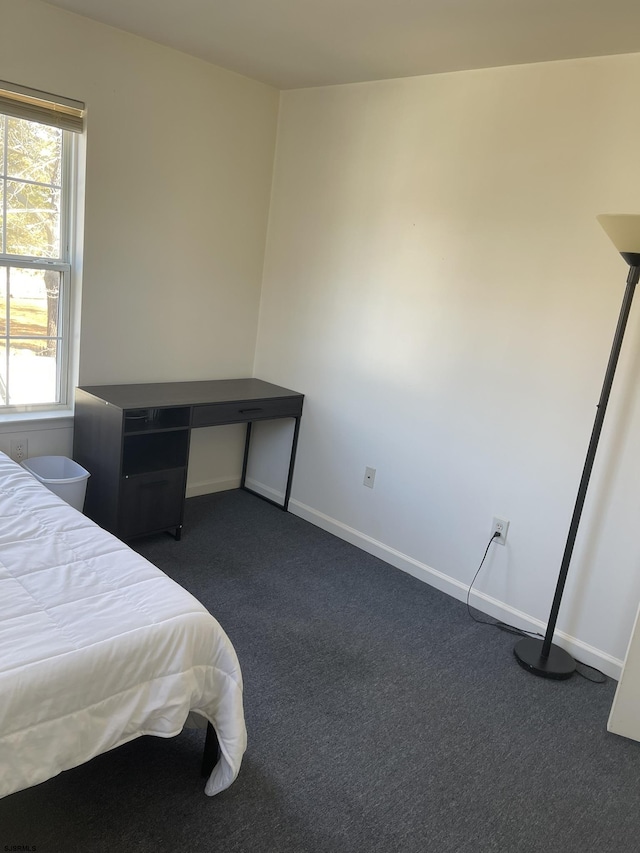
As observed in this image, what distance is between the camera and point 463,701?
221cm

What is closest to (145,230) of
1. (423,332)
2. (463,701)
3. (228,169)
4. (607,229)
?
(228,169)

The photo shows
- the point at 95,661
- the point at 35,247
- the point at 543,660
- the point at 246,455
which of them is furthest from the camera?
the point at 246,455

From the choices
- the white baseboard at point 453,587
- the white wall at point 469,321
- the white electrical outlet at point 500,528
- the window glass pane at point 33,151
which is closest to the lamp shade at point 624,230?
the white wall at point 469,321

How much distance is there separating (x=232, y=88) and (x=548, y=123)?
1.66m

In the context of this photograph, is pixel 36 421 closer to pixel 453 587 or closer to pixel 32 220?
pixel 32 220

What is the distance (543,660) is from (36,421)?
2.49m

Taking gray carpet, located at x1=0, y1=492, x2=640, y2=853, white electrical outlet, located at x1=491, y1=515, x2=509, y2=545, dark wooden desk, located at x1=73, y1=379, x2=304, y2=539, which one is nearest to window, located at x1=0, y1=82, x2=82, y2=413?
dark wooden desk, located at x1=73, y1=379, x2=304, y2=539

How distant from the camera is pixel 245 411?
10.8ft

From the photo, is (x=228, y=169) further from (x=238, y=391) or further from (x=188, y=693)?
(x=188, y=693)

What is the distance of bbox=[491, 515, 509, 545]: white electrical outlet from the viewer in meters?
2.73

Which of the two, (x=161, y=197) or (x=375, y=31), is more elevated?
(x=375, y=31)

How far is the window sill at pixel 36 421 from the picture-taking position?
2.85 meters

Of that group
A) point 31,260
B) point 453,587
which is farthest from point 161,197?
point 453,587

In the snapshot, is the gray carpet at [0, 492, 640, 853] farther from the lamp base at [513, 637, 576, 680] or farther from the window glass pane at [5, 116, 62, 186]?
the window glass pane at [5, 116, 62, 186]
